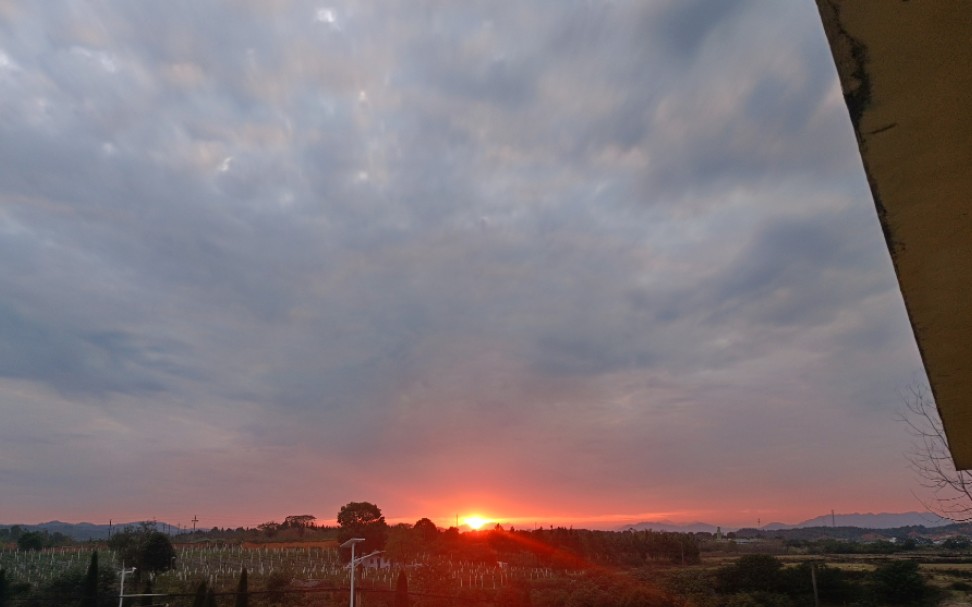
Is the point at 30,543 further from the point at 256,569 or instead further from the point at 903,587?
the point at 903,587

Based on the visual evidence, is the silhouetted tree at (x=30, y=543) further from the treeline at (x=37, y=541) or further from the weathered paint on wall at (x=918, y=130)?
the weathered paint on wall at (x=918, y=130)

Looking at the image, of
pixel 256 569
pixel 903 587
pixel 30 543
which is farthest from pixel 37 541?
pixel 903 587

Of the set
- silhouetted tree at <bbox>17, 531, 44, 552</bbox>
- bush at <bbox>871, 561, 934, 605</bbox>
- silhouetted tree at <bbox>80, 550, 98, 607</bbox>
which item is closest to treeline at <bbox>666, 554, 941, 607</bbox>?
bush at <bbox>871, 561, 934, 605</bbox>

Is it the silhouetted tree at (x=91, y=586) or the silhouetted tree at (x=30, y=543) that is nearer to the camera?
the silhouetted tree at (x=91, y=586)

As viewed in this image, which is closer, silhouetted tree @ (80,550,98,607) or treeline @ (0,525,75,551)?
silhouetted tree @ (80,550,98,607)

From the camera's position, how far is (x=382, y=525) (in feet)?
202

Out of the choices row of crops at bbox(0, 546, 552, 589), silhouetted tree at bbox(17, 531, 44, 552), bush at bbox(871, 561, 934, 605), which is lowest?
bush at bbox(871, 561, 934, 605)

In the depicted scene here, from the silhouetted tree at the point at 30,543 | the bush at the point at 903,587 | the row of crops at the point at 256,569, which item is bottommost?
the bush at the point at 903,587

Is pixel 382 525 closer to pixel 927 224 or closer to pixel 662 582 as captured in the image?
pixel 662 582

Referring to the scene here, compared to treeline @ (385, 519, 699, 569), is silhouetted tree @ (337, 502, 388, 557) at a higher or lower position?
higher

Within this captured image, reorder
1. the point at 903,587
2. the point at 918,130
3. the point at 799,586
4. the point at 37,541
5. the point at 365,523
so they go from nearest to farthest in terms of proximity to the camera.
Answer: the point at 918,130, the point at 903,587, the point at 799,586, the point at 37,541, the point at 365,523

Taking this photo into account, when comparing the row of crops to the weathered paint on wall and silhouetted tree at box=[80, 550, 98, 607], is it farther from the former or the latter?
the weathered paint on wall

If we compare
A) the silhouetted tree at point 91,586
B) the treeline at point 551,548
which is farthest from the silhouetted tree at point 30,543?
the silhouetted tree at point 91,586

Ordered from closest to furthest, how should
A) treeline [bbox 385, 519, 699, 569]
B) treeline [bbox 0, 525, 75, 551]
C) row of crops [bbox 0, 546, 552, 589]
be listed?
row of crops [bbox 0, 546, 552, 589], treeline [bbox 0, 525, 75, 551], treeline [bbox 385, 519, 699, 569]
